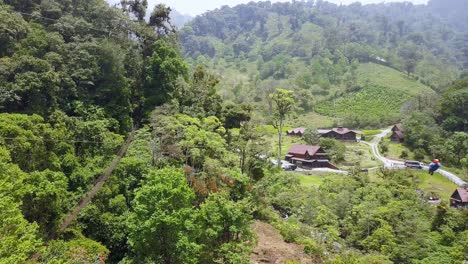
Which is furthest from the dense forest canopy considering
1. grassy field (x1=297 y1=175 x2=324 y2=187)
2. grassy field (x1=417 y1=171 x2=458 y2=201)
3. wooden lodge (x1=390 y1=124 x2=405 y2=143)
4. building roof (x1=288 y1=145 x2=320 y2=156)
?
wooden lodge (x1=390 y1=124 x2=405 y2=143)

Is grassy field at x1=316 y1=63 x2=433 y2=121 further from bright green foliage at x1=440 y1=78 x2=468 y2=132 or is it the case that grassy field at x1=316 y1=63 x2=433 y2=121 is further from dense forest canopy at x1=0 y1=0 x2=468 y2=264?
dense forest canopy at x1=0 y1=0 x2=468 y2=264

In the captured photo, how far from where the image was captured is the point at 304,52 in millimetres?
106375

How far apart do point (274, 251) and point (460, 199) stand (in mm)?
20554

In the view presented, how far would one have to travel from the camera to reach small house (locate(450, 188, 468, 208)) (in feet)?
98.8

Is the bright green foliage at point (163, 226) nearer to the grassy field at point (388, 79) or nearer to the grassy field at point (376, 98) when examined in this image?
the grassy field at point (376, 98)

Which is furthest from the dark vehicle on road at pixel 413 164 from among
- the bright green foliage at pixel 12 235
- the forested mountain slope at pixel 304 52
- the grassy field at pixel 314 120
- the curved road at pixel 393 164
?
the bright green foliage at pixel 12 235

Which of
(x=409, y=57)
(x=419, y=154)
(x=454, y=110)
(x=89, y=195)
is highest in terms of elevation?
(x=409, y=57)

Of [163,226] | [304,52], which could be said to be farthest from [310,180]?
[304,52]

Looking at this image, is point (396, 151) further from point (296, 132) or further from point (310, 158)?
point (310, 158)

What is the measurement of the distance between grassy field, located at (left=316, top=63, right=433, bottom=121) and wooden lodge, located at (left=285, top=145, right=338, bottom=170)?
89.8ft

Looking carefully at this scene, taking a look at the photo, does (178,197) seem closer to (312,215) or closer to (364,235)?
(312,215)

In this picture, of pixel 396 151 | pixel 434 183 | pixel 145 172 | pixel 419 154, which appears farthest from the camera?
pixel 396 151

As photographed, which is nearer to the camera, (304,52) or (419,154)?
(419,154)

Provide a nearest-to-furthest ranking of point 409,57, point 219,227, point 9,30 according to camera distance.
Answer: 1. point 219,227
2. point 9,30
3. point 409,57
